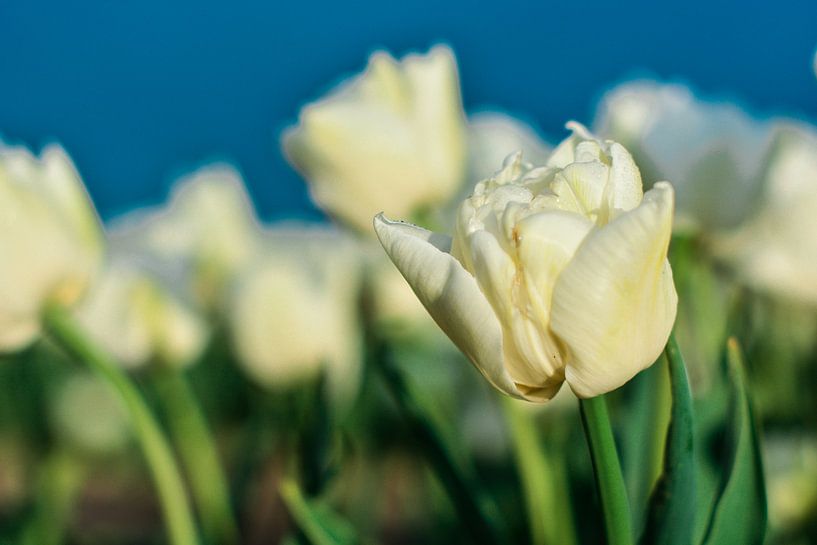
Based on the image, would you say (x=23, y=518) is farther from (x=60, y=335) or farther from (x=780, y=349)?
(x=780, y=349)

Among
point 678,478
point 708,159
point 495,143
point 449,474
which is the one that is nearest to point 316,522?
point 449,474

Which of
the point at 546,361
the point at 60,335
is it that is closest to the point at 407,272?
the point at 546,361

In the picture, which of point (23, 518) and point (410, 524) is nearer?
point (23, 518)

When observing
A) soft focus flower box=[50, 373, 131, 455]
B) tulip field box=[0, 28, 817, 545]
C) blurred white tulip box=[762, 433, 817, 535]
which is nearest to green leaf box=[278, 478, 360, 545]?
tulip field box=[0, 28, 817, 545]

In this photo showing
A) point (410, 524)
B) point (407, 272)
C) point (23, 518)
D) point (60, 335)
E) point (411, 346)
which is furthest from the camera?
point (410, 524)

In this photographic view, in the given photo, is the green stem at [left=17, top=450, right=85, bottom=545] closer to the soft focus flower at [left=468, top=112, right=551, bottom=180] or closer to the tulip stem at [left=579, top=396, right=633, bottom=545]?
the soft focus flower at [left=468, top=112, right=551, bottom=180]

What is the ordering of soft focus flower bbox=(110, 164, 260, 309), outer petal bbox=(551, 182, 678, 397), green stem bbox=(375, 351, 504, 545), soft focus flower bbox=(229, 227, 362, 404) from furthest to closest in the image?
1. soft focus flower bbox=(110, 164, 260, 309)
2. soft focus flower bbox=(229, 227, 362, 404)
3. green stem bbox=(375, 351, 504, 545)
4. outer petal bbox=(551, 182, 678, 397)
